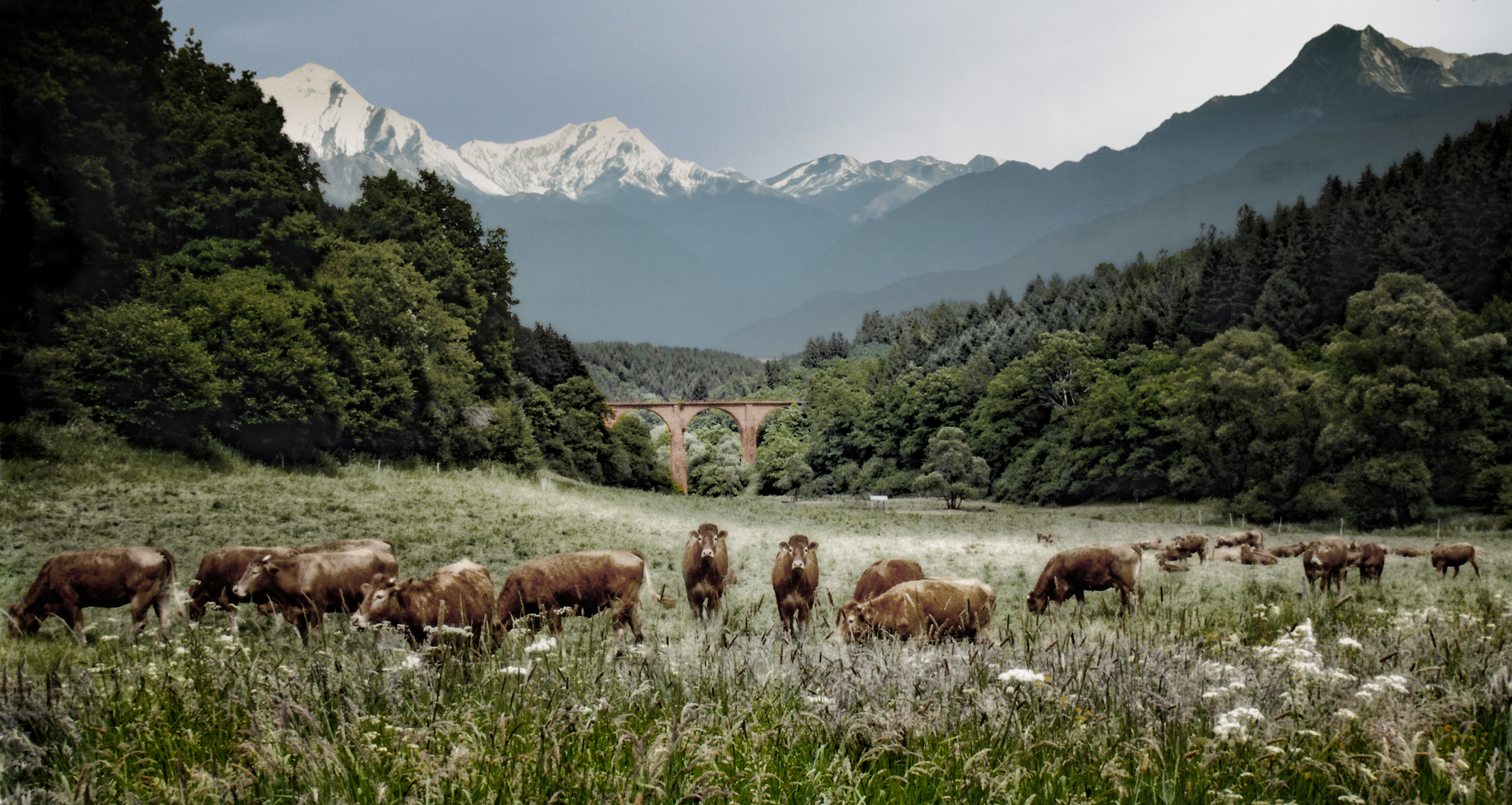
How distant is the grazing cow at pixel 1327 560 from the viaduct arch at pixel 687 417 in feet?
198

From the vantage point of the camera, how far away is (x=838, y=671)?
4527 mm

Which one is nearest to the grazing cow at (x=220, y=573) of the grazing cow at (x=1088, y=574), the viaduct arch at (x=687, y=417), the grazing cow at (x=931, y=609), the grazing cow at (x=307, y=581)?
the grazing cow at (x=307, y=581)

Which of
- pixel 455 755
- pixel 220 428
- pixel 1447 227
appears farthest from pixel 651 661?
pixel 1447 227

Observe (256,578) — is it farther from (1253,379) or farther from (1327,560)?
(1253,379)

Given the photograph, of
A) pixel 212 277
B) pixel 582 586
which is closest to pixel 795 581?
pixel 582 586

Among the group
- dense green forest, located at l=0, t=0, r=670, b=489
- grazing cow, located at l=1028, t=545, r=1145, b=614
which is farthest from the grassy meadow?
dense green forest, located at l=0, t=0, r=670, b=489

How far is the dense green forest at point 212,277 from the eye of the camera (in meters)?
10.9

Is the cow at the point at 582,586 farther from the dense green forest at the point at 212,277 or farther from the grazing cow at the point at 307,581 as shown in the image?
the dense green forest at the point at 212,277

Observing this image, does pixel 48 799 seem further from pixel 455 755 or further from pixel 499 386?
pixel 499 386

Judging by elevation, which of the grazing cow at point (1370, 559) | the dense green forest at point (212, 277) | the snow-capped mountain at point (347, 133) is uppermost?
the snow-capped mountain at point (347, 133)

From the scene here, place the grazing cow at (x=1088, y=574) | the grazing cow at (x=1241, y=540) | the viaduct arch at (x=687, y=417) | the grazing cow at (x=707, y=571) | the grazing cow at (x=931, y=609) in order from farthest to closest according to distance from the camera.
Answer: the viaduct arch at (x=687, y=417), the grazing cow at (x=1241, y=540), the grazing cow at (x=1088, y=574), the grazing cow at (x=707, y=571), the grazing cow at (x=931, y=609)

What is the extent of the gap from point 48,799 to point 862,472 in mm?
66704

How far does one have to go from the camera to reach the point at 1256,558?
20.3m

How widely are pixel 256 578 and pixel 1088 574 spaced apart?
13.1 meters
